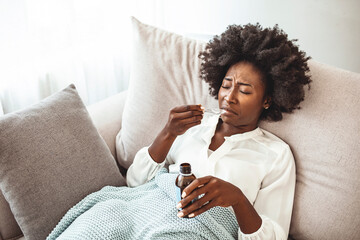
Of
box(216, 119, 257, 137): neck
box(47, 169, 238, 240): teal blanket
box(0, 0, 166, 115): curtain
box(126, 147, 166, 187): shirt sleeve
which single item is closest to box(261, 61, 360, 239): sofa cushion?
box(216, 119, 257, 137): neck

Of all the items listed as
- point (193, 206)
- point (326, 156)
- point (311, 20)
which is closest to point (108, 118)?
point (193, 206)

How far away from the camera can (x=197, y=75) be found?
4.87ft

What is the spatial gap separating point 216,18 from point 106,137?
100 centimetres

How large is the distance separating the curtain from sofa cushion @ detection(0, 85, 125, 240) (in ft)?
1.36

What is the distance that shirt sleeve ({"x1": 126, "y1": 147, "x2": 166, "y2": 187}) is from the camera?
139cm

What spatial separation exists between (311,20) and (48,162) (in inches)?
54.2

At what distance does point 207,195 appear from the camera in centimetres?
100

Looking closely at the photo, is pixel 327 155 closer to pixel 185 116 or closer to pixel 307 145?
pixel 307 145

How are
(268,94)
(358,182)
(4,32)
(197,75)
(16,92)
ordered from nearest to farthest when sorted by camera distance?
(358,182), (268,94), (197,75), (4,32), (16,92)

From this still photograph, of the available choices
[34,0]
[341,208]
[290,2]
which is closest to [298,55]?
[341,208]

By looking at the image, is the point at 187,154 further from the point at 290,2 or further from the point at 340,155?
the point at 290,2

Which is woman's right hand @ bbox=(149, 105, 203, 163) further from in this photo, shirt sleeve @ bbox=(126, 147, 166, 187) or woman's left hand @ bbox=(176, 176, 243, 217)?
woman's left hand @ bbox=(176, 176, 243, 217)

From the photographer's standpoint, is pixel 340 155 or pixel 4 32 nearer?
pixel 340 155

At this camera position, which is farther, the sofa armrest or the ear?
→ the sofa armrest
